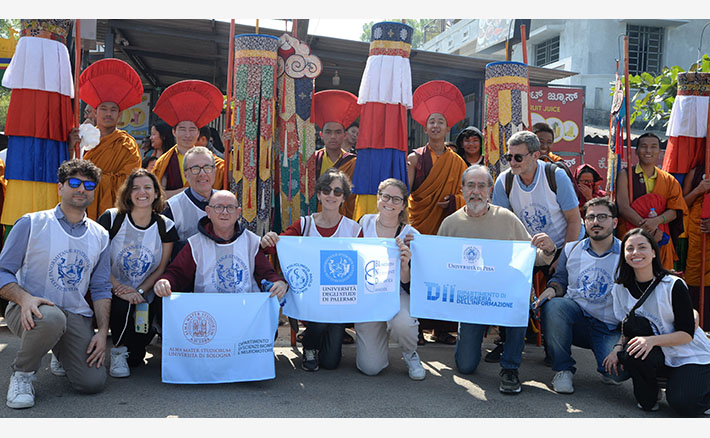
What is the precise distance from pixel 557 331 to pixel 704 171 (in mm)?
2861

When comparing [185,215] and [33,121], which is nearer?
[185,215]

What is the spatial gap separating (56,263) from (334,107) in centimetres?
261

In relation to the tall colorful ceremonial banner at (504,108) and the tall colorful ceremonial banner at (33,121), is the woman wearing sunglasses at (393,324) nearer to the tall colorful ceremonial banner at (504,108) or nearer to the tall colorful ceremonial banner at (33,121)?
the tall colorful ceremonial banner at (504,108)

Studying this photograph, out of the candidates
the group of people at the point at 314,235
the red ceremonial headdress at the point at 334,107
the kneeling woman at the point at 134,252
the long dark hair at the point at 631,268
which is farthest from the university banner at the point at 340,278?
the red ceremonial headdress at the point at 334,107

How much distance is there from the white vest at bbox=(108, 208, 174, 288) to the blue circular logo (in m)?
0.81

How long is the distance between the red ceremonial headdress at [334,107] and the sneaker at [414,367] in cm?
219

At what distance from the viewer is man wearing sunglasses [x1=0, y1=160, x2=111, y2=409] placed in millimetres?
2992

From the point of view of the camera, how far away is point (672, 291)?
3.06 metres

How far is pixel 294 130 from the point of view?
4.73m

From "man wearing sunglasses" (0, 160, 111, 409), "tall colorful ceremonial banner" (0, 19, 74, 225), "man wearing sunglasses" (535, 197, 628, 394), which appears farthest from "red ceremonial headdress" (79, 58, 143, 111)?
"man wearing sunglasses" (535, 197, 628, 394)

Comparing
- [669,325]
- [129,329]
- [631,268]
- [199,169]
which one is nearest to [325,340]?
[129,329]

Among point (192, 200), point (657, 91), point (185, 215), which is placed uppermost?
point (657, 91)

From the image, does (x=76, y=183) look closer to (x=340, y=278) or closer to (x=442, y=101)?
(x=340, y=278)

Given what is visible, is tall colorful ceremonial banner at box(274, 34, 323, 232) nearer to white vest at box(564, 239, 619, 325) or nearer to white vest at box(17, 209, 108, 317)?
white vest at box(17, 209, 108, 317)
